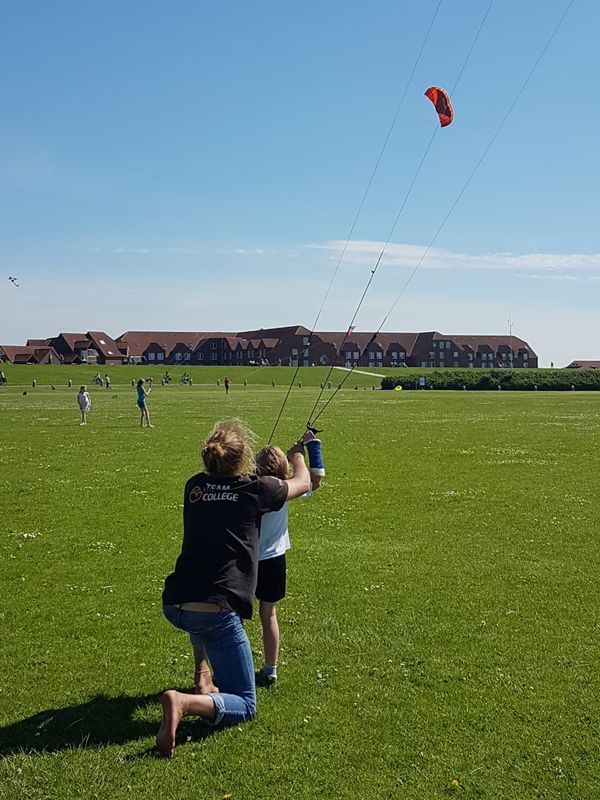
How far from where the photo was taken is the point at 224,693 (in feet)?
17.1

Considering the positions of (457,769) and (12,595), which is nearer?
(457,769)

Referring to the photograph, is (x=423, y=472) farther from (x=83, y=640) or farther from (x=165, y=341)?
(x=165, y=341)

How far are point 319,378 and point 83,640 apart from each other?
107 m

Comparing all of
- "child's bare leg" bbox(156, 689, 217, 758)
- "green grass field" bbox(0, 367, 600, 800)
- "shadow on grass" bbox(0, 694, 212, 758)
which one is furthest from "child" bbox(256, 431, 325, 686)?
"child's bare leg" bbox(156, 689, 217, 758)

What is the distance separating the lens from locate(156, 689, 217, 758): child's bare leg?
4.70 meters

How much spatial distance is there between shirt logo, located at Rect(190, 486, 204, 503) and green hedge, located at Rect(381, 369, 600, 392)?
265ft

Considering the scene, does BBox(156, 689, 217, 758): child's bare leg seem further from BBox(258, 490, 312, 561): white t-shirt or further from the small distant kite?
the small distant kite

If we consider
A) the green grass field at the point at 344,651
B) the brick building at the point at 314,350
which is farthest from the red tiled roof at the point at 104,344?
the green grass field at the point at 344,651

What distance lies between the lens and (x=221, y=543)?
518 cm

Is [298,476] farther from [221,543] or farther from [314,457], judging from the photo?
[221,543]

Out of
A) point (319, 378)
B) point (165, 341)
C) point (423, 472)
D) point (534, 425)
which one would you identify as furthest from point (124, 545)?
point (165, 341)

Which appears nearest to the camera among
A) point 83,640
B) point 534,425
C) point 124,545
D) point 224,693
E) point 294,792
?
point 294,792

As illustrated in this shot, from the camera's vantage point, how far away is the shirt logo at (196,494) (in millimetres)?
→ 5270

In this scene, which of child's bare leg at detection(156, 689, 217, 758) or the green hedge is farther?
the green hedge
